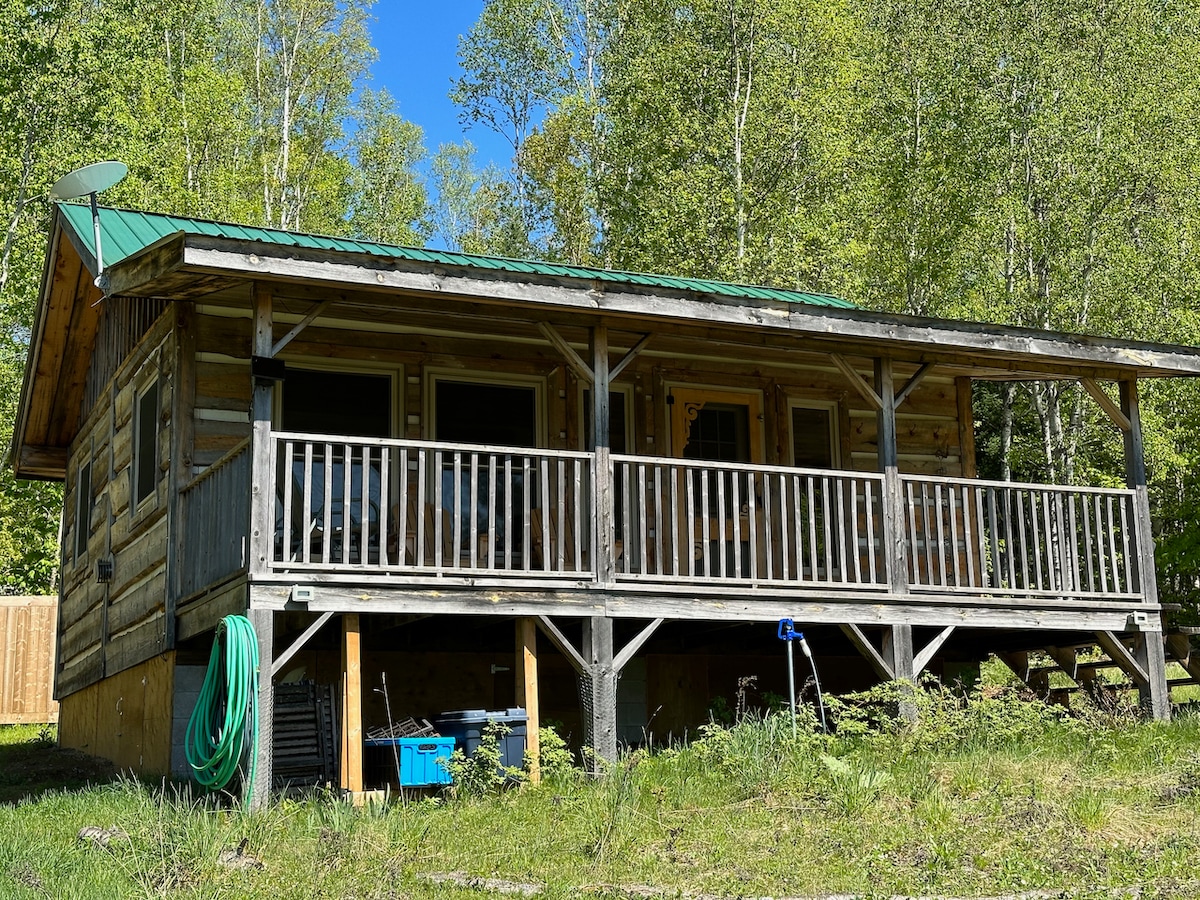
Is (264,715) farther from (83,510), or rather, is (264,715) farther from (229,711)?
(83,510)

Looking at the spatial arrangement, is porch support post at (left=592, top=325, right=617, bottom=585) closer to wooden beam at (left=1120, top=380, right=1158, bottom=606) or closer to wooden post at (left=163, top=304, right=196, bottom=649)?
wooden post at (left=163, top=304, right=196, bottom=649)

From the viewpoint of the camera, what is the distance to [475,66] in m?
39.9

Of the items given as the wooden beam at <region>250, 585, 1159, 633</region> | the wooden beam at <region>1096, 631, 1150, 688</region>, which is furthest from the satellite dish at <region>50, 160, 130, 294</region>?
the wooden beam at <region>1096, 631, 1150, 688</region>

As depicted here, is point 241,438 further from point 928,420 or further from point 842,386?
point 928,420

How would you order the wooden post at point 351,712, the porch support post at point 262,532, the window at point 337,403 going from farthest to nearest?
1. the window at point 337,403
2. the wooden post at point 351,712
3. the porch support post at point 262,532

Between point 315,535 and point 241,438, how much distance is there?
1.33 m

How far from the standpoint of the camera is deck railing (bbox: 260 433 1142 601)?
10.7 m

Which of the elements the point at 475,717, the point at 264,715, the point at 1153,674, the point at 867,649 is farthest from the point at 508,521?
the point at 1153,674

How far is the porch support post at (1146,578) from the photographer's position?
532 inches

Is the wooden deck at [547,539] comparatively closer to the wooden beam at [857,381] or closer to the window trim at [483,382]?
the window trim at [483,382]

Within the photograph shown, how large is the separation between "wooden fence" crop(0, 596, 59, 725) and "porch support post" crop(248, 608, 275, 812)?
15.8m

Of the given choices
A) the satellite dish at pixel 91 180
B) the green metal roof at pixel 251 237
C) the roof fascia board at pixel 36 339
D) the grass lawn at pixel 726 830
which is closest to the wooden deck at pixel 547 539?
the grass lawn at pixel 726 830

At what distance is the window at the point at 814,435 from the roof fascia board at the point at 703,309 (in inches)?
87.6

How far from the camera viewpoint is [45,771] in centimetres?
1488
